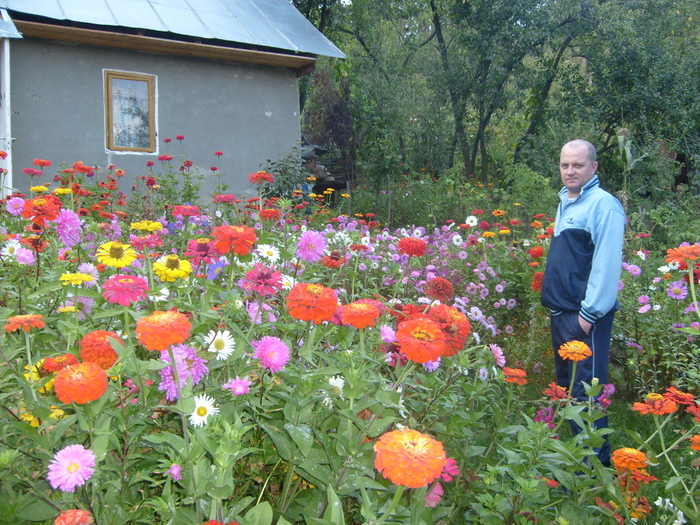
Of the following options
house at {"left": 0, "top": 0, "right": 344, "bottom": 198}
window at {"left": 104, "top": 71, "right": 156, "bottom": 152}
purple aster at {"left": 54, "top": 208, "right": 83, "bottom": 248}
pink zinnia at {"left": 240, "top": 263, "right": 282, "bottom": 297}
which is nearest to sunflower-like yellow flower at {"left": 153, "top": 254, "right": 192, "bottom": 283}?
Answer: pink zinnia at {"left": 240, "top": 263, "right": 282, "bottom": 297}

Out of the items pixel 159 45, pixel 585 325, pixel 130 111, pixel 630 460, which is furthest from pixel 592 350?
pixel 130 111

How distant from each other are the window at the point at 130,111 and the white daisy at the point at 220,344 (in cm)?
791

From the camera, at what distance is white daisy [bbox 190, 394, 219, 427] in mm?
1217

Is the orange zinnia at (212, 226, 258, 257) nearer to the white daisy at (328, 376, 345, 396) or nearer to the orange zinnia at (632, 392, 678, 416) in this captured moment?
the white daisy at (328, 376, 345, 396)

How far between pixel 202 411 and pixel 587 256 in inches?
78.0

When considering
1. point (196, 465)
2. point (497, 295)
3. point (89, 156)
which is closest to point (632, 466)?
point (196, 465)

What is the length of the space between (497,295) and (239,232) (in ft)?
10.0

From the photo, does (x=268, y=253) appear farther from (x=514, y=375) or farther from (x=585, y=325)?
(x=585, y=325)

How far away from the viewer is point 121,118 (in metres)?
8.53

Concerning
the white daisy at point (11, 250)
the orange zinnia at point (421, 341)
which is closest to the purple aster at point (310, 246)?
the orange zinnia at point (421, 341)

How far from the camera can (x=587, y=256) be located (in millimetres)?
2566

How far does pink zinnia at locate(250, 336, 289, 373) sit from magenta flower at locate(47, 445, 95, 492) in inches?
17.9

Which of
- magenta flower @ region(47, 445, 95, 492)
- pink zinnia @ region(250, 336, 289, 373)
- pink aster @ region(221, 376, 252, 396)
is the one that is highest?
pink zinnia @ region(250, 336, 289, 373)

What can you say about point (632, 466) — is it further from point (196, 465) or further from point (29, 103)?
point (29, 103)
